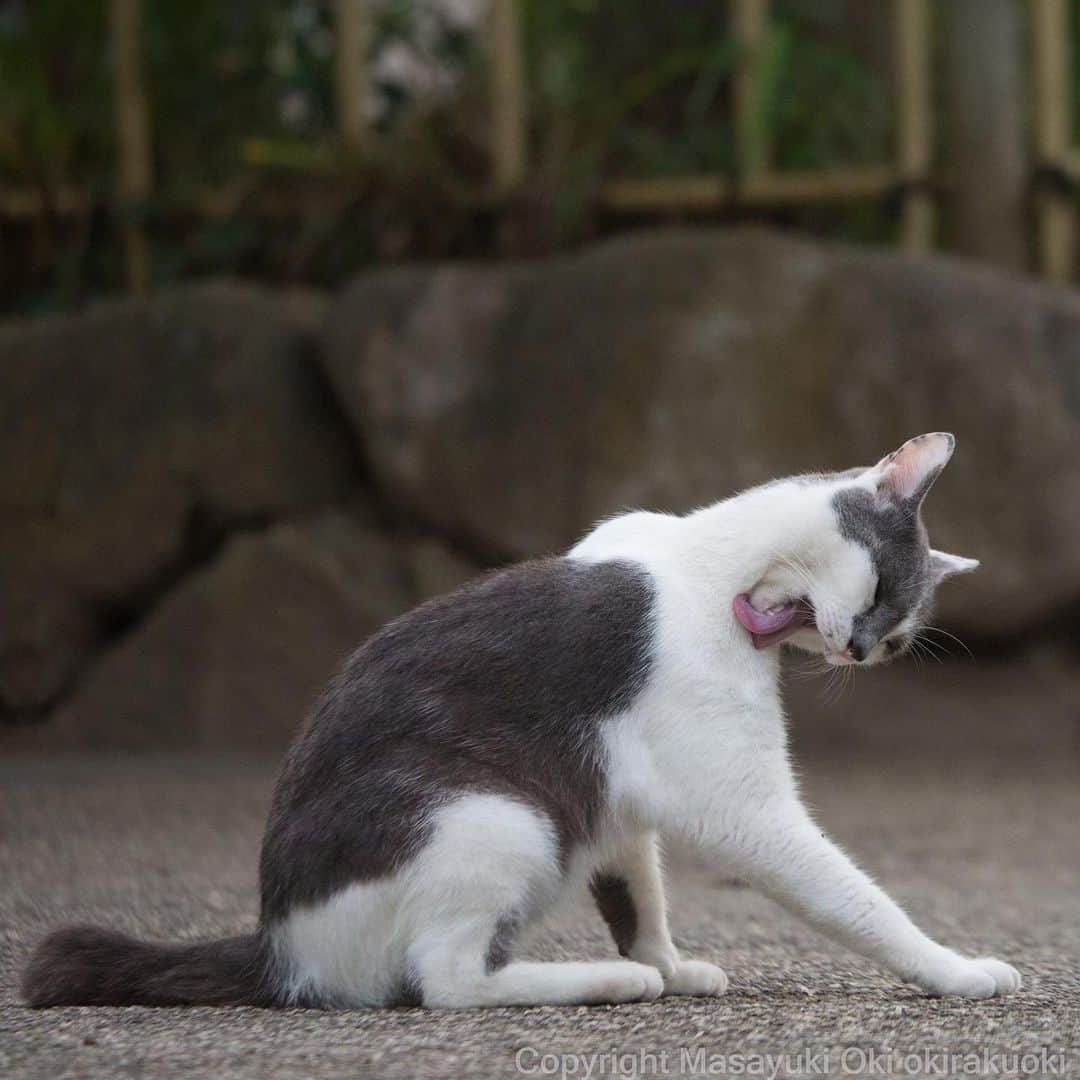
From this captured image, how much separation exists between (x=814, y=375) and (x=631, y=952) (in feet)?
12.4

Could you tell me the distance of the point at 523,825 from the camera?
2605 millimetres

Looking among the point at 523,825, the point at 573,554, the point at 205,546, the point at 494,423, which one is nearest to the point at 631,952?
the point at 523,825

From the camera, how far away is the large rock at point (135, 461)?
6652mm

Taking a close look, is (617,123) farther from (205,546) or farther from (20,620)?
(20,620)

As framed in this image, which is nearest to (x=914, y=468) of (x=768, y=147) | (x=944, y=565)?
(x=944, y=565)

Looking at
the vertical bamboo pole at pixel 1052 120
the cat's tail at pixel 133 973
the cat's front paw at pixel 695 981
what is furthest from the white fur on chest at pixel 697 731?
the vertical bamboo pole at pixel 1052 120

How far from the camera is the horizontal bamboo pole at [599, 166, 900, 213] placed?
23.1 feet

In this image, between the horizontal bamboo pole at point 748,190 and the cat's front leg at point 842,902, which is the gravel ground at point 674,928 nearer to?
the cat's front leg at point 842,902

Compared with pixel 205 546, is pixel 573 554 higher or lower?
higher

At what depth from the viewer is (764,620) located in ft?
9.20

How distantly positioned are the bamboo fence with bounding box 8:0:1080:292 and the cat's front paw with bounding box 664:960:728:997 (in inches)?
184

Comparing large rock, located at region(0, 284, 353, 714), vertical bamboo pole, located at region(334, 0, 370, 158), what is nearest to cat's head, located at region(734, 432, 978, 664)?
large rock, located at region(0, 284, 353, 714)

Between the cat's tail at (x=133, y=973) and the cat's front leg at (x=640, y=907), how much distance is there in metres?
0.61

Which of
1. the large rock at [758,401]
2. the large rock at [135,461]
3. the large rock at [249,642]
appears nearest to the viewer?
the large rock at [758,401]
